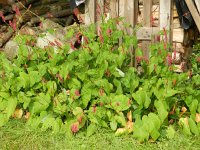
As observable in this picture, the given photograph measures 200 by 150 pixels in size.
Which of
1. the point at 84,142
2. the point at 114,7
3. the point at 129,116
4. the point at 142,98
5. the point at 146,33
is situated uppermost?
the point at 114,7

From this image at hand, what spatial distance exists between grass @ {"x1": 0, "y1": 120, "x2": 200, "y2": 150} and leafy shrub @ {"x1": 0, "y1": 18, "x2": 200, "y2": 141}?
83mm

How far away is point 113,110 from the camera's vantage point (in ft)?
15.0

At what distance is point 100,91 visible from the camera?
14.7 ft

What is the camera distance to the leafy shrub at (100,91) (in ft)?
14.6

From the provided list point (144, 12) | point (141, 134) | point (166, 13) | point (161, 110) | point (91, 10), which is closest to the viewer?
point (141, 134)

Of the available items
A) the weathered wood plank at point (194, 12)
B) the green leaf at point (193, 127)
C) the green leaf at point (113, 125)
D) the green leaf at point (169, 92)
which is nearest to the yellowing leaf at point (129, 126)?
the green leaf at point (113, 125)

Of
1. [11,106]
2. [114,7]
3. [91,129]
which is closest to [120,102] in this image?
[91,129]

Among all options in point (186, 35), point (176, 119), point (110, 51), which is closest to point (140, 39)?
point (186, 35)

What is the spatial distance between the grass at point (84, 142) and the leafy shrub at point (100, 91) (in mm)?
83

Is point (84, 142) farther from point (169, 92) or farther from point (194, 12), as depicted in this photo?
point (194, 12)

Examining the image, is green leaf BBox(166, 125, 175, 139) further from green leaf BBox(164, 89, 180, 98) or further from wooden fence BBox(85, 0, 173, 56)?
wooden fence BBox(85, 0, 173, 56)

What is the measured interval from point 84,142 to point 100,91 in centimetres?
57

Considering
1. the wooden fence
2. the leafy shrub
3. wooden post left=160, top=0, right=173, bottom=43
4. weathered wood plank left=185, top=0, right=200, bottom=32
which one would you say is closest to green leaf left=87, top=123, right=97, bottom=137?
the leafy shrub

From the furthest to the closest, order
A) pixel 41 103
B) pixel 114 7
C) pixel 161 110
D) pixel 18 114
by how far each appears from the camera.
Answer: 1. pixel 114 7
2. pixel 18 114
3. pixel 41 103
4. pixel 161 110
